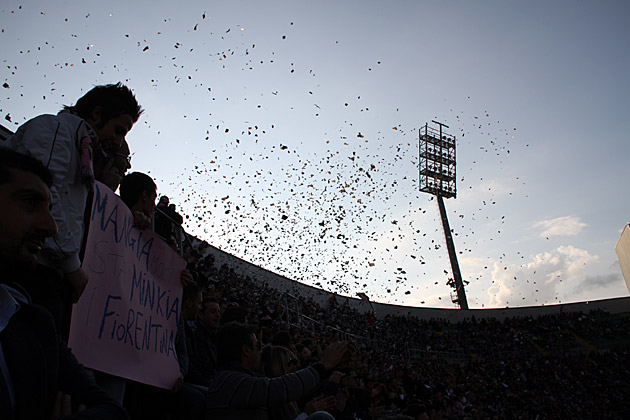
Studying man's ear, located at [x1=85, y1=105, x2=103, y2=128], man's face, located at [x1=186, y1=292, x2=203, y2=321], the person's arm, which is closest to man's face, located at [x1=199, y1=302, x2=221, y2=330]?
man's face, located at [x1=186, y1=292, x2=203, y2=321]

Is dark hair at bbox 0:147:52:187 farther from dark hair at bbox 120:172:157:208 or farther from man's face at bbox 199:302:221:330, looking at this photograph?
man's face at bbox 199:302:221:330

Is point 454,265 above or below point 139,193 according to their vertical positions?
above

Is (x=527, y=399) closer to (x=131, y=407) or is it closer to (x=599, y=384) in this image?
(x=599, y=384)

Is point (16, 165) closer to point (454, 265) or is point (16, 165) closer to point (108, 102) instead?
point (108, 102)

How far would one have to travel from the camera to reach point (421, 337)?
28.0 metres

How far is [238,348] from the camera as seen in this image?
2.76 meters

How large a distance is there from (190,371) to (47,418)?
95.1 inches

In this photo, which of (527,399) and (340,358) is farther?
(527,399)

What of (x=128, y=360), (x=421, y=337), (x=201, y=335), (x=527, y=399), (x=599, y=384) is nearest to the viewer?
(x=128, y=360)

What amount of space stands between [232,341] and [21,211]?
1.88 m

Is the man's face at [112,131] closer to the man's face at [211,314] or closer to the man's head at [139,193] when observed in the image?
the man's head at [139,193]

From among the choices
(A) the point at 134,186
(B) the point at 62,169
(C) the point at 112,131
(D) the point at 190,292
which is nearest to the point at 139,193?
(A) the point at 134,186

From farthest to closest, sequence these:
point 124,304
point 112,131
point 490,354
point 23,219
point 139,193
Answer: point 490,354, point 139,193, point 112,131, point 124,304, point 23,219

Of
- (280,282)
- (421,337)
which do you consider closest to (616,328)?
(421,337)
